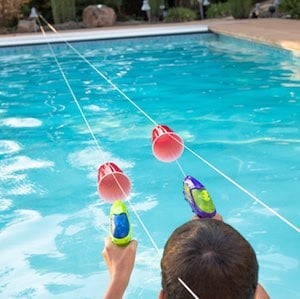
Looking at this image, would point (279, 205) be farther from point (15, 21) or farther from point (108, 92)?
point (15, 21)

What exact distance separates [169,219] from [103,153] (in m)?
1.64

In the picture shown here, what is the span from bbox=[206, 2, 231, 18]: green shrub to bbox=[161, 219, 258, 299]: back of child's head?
1938 centimetres

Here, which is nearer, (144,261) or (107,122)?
(144,261)

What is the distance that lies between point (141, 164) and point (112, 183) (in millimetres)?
2420

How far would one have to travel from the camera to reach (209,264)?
1.04 m

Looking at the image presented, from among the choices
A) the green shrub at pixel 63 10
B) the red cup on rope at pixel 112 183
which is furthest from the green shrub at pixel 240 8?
the red cup on rope at pixel 112 183

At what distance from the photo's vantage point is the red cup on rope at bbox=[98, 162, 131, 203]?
7.46 ft

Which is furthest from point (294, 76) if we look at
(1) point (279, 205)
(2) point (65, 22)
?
(2) point (65, 22)

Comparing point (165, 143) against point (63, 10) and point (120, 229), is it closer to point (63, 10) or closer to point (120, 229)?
point (120, 229)

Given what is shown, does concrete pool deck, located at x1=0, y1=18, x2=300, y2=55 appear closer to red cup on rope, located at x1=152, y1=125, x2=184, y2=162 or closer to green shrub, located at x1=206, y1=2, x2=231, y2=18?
green shrub, located at x1=206, y1=2, x2=231, y2=18

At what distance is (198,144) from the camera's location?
5.23 metres

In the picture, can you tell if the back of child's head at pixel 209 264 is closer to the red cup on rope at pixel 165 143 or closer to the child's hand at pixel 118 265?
the child's hand at pixel 118 265

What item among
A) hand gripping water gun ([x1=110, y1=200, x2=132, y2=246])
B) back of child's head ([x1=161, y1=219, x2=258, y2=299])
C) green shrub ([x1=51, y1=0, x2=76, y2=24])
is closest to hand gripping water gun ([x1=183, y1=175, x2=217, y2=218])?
hand gripping water gun ([x1=110, y1=200, x2=132, y2=246])

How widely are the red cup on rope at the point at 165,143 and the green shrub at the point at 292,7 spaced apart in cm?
1373
